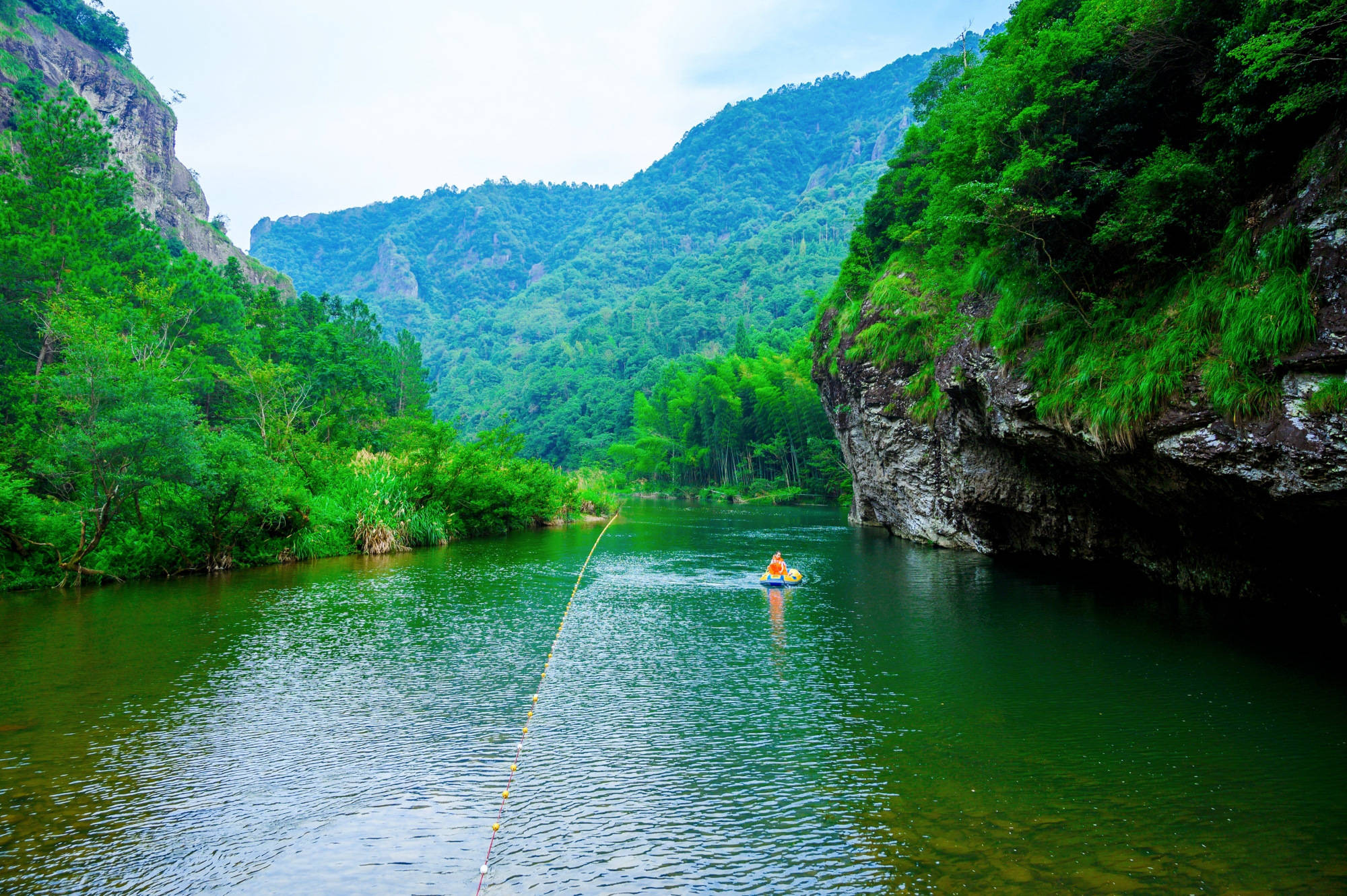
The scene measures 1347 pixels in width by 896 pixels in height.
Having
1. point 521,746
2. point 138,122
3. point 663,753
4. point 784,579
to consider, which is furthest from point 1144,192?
point 138,122

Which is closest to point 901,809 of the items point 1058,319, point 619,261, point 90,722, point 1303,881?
point 1303,881

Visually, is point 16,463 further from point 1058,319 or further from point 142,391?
point 1058,319

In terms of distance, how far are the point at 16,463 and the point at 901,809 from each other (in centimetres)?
2297

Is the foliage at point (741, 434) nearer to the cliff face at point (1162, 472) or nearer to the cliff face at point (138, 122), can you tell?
the cliff face at point (1162, 472)

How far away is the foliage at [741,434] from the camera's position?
44.5 meters

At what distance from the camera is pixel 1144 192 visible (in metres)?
10.2

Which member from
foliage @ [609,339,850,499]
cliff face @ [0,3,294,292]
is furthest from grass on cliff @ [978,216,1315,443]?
cliff face @ [0,3,294,292]

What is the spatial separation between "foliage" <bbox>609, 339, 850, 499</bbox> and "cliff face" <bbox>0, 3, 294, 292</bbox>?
34179 millimetres

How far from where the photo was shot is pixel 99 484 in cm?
1415

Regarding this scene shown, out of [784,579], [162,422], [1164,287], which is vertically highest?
[1164,287]

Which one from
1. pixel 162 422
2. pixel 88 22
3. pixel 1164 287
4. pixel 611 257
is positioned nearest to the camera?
pixel 1164 287

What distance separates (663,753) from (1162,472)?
8.55 m

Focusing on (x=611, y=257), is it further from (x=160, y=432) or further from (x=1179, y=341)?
(x=1179, y=341)

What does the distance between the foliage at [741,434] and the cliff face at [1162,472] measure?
62.3 feet
